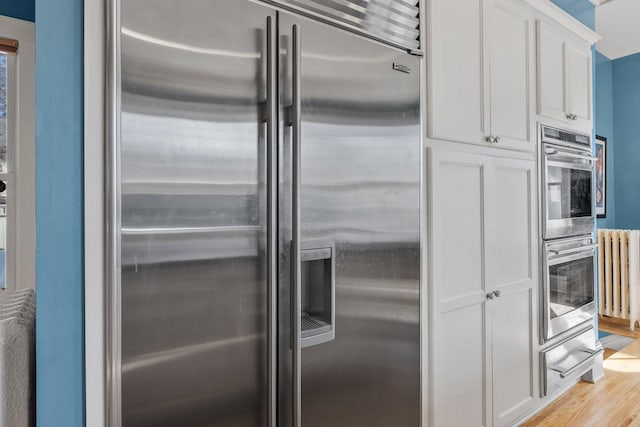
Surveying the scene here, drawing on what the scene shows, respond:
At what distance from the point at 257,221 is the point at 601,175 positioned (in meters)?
4.33

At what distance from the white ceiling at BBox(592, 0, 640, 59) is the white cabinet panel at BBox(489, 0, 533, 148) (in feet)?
5.58

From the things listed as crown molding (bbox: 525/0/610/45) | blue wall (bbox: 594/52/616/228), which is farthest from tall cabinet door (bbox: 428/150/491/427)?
blue wall (bbox: 594/52/616/228)

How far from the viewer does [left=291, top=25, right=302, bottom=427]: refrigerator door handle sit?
112 centimetres

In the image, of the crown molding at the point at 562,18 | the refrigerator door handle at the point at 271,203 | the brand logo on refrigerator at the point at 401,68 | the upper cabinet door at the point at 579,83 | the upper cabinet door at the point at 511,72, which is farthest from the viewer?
the upper cabinet door at the point at 579,83

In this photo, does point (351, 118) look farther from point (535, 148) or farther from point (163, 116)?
point (535, 148)

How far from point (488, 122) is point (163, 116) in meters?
1.50

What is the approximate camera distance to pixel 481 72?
1.82 meters

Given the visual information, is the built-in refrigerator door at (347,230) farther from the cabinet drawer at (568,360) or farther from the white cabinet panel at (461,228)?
the cabinet drawer at (568,360)

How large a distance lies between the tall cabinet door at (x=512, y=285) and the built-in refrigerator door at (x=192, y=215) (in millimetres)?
1264

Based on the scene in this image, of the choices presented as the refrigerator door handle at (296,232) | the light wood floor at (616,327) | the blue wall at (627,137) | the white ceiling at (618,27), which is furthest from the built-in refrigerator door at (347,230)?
the blue wall at (627,137)

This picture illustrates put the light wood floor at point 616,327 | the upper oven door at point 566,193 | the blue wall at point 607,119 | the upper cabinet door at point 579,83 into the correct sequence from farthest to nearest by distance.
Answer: the blue wall at point 607,119
the light wood floor at point 616,327
the upper cabinet door at point 579,83
the upper oven door at point 566,193

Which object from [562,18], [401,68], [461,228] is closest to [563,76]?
[562,18]

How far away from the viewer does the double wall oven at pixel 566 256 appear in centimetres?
224

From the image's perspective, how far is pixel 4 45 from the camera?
1226 millimetres
